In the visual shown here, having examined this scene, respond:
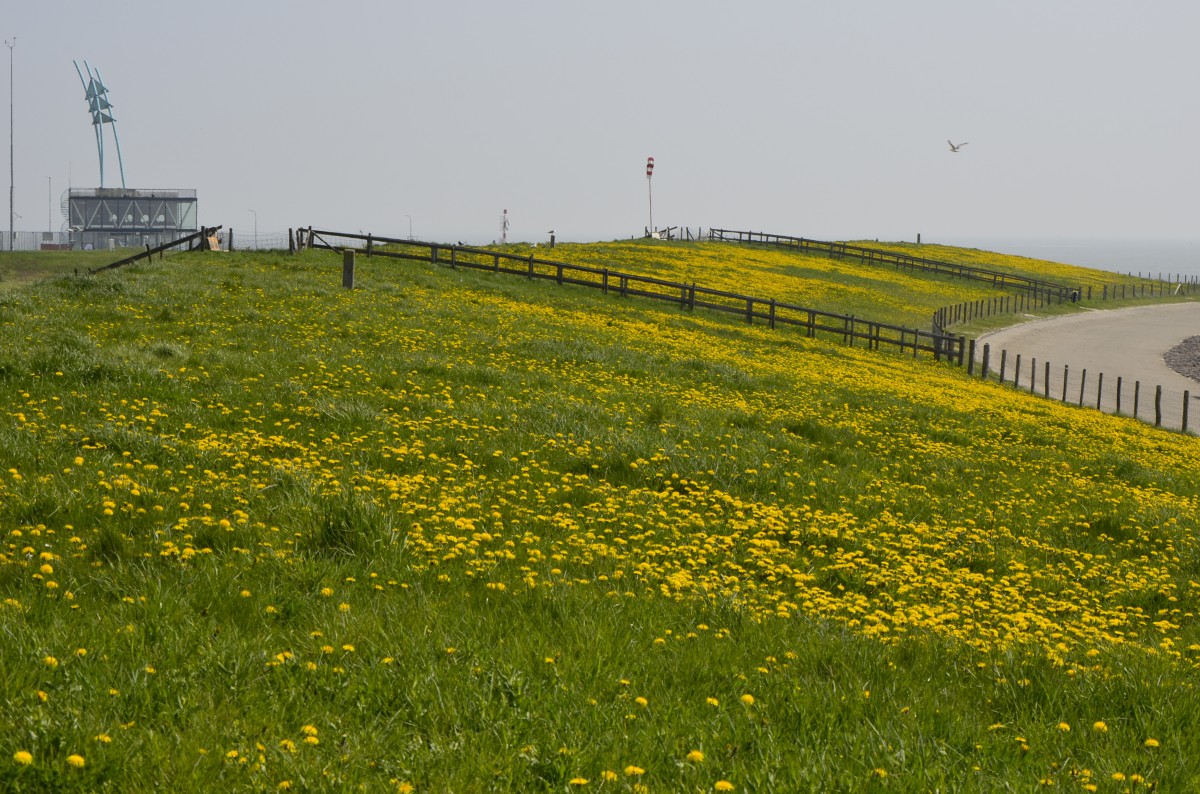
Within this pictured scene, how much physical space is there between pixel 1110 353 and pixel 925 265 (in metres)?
33.7

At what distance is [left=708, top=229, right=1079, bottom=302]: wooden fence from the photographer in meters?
83.9

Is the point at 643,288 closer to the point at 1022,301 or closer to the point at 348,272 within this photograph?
the point at 348,272

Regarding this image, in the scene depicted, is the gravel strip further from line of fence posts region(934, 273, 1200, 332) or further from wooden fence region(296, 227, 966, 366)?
wooden fence region(296, 227, 966, 366)

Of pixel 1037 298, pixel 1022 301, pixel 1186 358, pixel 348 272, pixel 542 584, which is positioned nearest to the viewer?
pixel 542 584

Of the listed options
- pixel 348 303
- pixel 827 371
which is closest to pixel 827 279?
pixel 827 371

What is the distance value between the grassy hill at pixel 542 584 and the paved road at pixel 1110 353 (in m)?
20.8

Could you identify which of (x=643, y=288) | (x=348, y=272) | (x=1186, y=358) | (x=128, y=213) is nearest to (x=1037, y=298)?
(x=1186, y=358)

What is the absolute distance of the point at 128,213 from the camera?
112875 millimetres

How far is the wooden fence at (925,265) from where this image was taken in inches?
3302

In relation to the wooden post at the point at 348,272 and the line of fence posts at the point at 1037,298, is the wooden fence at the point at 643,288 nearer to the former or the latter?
the wooden post at the point at 348,272

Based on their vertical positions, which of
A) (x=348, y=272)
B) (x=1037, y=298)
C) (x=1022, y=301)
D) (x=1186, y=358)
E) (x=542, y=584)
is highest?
(x=1037, y=298)

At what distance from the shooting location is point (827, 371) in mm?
29438

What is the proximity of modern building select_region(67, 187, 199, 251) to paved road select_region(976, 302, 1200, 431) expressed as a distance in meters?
88.6

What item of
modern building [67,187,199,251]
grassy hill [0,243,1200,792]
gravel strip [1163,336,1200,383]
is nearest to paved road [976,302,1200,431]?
gravel strip [1163,336,1200,383]
